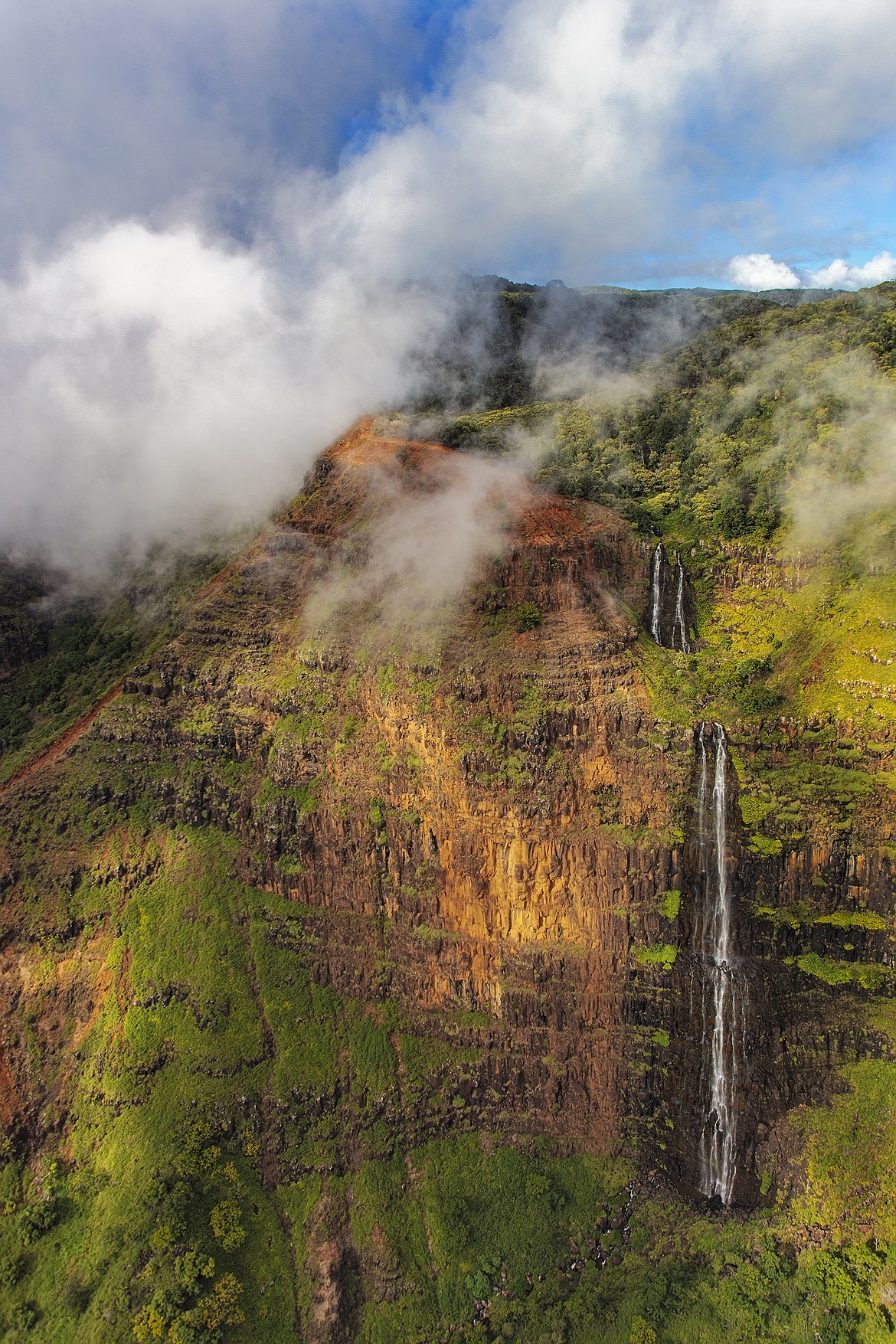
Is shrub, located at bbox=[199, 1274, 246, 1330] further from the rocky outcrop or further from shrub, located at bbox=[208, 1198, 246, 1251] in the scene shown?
the rocky outcrop

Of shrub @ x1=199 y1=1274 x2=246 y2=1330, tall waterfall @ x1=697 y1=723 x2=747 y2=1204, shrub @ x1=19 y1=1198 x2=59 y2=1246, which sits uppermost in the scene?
tall waterfall @ x1=697 y1=723 x2=747 y2=1204

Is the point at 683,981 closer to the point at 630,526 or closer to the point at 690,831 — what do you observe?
the point at 690,831

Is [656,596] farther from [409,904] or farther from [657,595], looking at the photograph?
[409,904]

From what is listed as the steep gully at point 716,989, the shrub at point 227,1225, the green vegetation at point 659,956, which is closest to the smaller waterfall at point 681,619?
the steep gully at point 716,989

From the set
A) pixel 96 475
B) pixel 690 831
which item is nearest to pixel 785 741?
pixel 690 831

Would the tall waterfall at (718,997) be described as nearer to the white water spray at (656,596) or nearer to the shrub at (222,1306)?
the white water spray at (656,596)

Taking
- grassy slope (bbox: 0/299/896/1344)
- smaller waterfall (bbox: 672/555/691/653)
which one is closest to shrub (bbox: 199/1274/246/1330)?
grassy slope (bbox: 0/299/896/1344)
